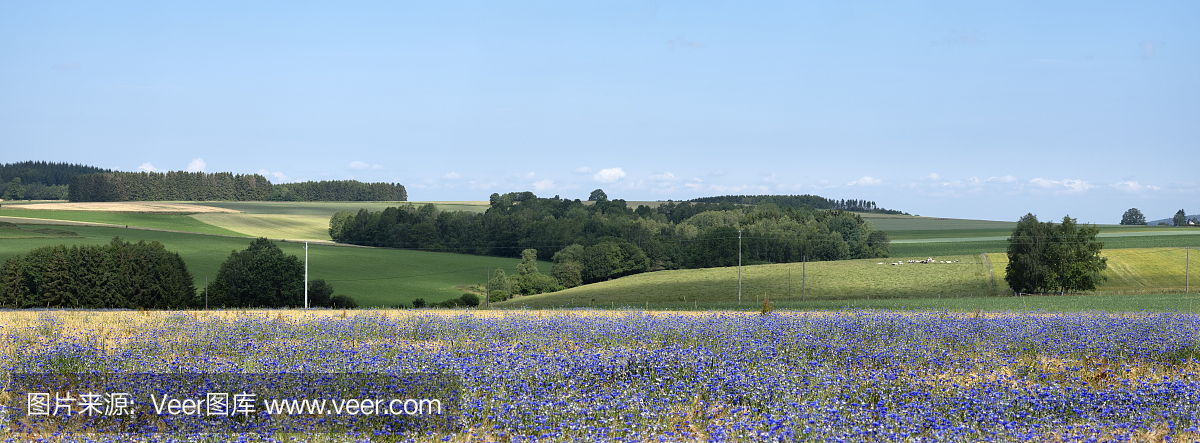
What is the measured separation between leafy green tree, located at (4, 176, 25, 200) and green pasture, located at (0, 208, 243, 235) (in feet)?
114

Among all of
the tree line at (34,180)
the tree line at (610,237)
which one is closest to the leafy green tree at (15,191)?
the tree line at (34,180)

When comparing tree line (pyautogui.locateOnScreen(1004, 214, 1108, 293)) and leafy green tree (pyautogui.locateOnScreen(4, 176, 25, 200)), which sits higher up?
leafy green tree (pyautogui.locateOnScreen(4, 176, 25, 200))

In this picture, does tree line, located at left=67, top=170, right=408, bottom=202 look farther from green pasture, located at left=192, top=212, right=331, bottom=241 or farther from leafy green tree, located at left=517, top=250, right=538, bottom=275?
leafy green tree, located at left=517, top=250, right=538, bottom=275

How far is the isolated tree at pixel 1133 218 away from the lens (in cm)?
16654

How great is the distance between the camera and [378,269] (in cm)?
9275

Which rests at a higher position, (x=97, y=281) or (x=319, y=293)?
(x=97, y=281)

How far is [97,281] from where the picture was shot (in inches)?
2872

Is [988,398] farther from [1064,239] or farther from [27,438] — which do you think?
[1064,239]

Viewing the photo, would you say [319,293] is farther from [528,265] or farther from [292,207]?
[292,207]

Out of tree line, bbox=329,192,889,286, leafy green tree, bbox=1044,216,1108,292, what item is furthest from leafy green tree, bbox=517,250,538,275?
leafy green tree, bbox=1044,216,1108,292

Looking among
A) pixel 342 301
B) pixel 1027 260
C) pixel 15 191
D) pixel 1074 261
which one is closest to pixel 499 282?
pixel 342 301

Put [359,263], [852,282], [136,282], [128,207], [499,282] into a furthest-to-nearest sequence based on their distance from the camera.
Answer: [128,207] < [359,263] < [499,282] < [852,282] < [136,282]

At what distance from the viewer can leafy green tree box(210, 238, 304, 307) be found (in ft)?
243

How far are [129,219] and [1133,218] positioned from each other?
639ft
